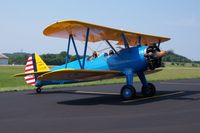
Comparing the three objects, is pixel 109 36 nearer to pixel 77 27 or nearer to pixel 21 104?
pixel 77 27

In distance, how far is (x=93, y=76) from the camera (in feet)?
46.5

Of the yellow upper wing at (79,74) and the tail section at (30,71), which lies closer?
the yellow upper wing at (79,74)

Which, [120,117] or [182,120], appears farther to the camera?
[120,117]

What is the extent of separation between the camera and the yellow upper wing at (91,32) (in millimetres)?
12964

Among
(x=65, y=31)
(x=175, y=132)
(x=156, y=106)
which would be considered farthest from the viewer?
(x=65, y=31)

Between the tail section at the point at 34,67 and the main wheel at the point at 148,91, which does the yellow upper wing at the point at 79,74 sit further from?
the tail section at the point at 34,67

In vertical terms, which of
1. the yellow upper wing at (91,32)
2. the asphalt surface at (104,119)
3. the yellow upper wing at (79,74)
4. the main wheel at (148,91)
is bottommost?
the asphalt surface at (104,119)

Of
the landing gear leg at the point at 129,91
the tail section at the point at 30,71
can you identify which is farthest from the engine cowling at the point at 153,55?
the tail section at the point at 30,71

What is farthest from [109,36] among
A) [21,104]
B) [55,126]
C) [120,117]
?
[55,126]

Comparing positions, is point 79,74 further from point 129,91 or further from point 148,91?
point 148,91

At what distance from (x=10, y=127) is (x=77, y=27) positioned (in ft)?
21.3

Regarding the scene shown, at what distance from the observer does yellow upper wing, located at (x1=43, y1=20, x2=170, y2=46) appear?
12964 mm

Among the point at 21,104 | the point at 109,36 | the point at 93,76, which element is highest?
the point at 109,36

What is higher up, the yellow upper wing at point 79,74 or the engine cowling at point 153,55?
the engine cowling at point 153,55
